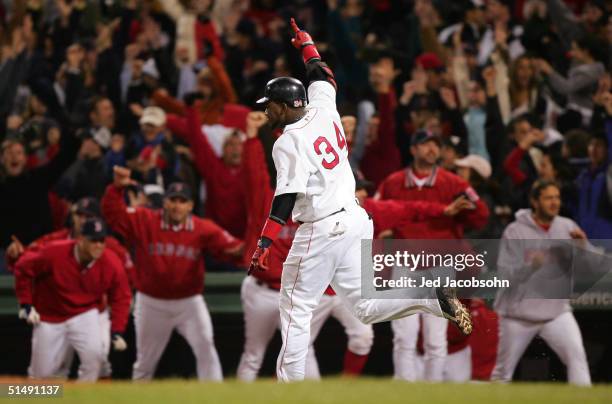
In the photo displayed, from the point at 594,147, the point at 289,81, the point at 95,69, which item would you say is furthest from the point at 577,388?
the point at 95,69

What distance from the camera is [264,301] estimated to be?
35.4 feet

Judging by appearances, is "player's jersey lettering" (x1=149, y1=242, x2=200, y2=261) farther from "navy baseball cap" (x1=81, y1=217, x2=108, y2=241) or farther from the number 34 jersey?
the number 34 jersey

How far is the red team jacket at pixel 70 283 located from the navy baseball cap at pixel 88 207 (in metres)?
0.29

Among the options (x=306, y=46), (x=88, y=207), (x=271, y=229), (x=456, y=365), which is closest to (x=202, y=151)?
(x=88, y=207)

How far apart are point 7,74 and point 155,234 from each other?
391cm

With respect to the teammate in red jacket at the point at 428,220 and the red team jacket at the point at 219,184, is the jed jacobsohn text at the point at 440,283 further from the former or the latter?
the red team jacket at the point at 219,184

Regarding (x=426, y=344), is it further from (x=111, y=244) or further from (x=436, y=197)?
(x=111, y=244)

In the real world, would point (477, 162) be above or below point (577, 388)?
above

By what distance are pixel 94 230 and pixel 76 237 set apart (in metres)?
0.57

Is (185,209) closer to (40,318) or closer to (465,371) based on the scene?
(40,318)

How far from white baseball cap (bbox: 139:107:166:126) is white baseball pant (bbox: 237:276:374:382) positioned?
227 centimetres

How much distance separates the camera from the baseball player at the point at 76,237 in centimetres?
1098

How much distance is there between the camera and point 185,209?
435 inches

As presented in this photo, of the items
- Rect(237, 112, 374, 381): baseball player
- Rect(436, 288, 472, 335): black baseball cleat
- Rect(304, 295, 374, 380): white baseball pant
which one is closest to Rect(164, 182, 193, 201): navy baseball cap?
Rect(237, 112, 374, 381): baseball player
